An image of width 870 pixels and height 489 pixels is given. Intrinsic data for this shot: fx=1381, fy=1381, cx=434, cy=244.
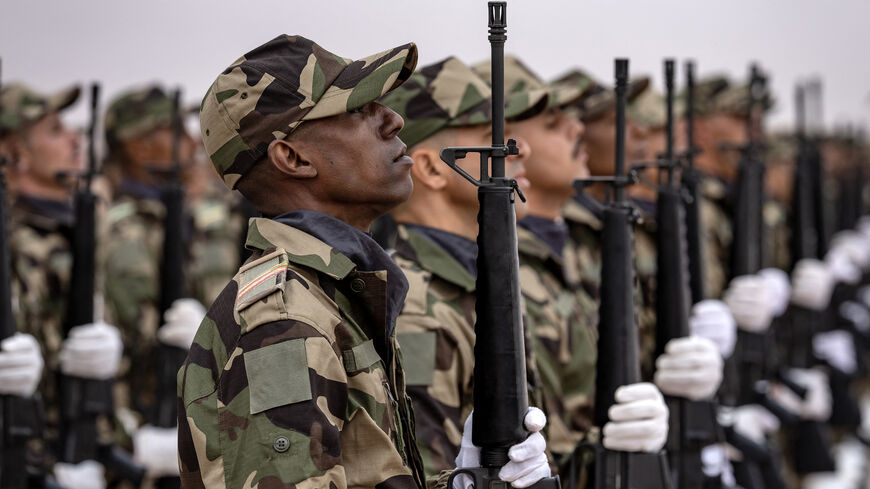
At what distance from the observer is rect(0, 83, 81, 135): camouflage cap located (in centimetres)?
703

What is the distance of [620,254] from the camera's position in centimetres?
427

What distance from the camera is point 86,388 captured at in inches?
240

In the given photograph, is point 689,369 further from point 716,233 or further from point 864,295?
point 864,295

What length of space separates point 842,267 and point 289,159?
9.46 m

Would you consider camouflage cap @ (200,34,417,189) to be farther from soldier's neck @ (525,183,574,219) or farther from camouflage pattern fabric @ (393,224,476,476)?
soldier's neck @ (525,183,574,219)

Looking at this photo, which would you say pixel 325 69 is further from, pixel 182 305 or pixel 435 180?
pixel 182 305

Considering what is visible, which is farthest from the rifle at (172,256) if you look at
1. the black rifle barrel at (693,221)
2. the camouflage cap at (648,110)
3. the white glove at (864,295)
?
the white glove at (864,295)

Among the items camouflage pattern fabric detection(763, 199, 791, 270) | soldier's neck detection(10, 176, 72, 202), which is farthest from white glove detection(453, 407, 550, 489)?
camouflage pattern fabric detection(763, 199, 791, 270)

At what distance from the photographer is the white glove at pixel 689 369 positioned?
476 centimetres

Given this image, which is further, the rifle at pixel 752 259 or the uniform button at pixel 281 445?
the rifle at pixel 752 259

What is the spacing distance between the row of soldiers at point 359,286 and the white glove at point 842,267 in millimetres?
3037

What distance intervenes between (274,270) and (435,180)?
62.3 inches

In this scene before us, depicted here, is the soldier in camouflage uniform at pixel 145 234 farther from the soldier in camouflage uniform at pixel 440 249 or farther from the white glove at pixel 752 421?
the soldier in camouflage uniform at pixel 440 249

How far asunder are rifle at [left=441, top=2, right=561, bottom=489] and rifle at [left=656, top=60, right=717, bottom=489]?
6.89ft
